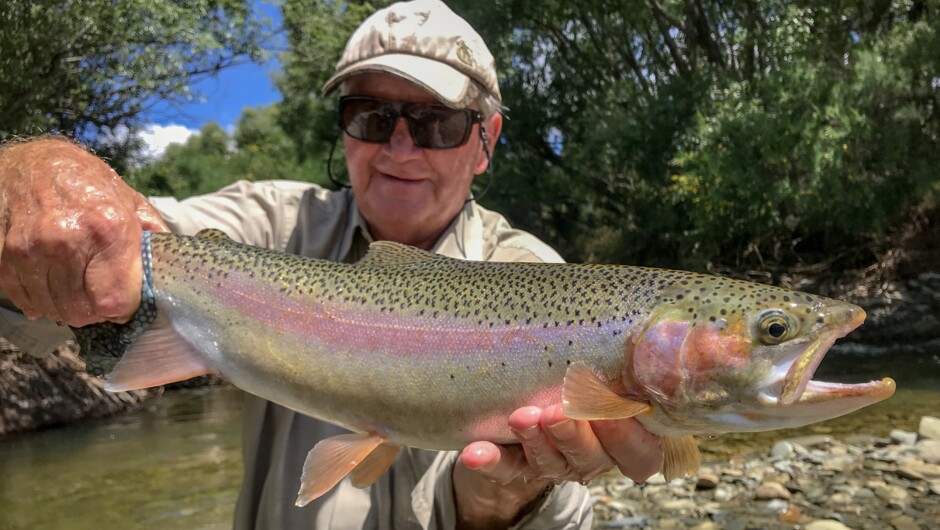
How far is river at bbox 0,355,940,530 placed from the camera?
22.1 feet

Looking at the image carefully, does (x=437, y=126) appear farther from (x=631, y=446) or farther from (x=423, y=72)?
(x=631, y=446)

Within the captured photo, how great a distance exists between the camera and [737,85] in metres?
15.8

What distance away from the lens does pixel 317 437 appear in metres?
2.71

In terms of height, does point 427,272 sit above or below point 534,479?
above

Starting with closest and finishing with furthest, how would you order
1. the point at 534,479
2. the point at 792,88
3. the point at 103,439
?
the point at 534,479, the point at 103,439, the point at 792,88

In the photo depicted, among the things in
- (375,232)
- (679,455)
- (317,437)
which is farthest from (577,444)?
(375,232)

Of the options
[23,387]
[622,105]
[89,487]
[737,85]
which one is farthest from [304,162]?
[89,487]

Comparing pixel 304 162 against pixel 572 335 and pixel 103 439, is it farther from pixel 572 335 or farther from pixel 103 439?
pixel 572 335

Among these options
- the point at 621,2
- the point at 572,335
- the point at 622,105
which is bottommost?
the point at 572,335

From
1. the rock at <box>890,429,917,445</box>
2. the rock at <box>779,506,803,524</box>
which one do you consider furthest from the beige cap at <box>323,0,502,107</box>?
the rock at <box>890,429,917,445</box>

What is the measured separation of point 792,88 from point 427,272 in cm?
1446

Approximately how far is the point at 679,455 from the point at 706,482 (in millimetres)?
4795

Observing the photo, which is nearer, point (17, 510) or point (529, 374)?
point (529, 374)

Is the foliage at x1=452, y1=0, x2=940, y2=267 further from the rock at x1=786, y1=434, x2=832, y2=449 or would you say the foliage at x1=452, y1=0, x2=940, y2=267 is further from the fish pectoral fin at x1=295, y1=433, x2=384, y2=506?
the fish pectoral fin at x1=295, y1=433, x2=384, y2=506
